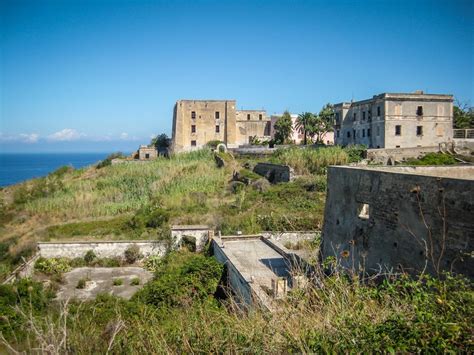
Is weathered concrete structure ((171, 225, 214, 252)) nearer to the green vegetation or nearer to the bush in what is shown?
the bush

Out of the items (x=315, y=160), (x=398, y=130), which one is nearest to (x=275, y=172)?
(x=315, y=160)

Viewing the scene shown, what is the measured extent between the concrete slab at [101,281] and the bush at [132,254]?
0.66 meters

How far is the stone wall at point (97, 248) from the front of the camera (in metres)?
18.8

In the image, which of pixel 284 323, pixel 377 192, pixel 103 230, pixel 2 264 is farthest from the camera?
pixel 103 230

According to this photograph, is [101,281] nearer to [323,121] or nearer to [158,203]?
[158,203]

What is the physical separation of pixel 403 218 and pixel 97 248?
15288 millimetres

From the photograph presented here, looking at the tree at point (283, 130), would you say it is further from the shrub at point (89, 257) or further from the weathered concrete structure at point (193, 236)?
the shrub at point (89, 257)

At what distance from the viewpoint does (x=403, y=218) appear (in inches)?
279

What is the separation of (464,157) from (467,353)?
31048 millimetres

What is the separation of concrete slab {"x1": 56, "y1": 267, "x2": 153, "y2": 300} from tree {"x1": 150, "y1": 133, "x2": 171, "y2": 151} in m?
33.7

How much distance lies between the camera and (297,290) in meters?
5.56

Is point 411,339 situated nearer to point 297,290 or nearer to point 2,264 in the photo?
point 297,290

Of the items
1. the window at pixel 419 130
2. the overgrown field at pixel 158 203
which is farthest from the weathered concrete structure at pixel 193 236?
the window at pixel 419 130

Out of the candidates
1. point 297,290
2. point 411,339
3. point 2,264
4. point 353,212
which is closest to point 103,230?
point 2,264
